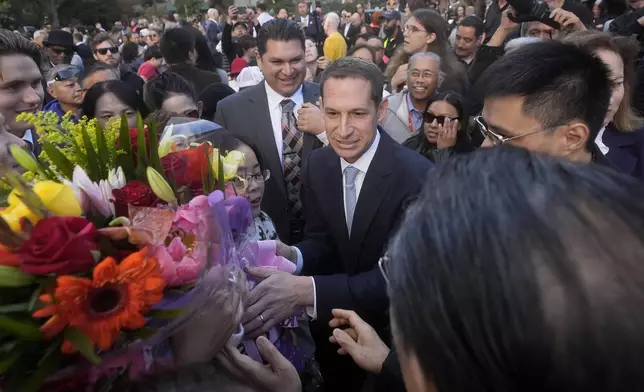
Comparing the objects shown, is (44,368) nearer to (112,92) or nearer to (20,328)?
(20,328)

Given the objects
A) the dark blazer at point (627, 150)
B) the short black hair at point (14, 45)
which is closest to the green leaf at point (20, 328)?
the short black hair at point (14, 45)

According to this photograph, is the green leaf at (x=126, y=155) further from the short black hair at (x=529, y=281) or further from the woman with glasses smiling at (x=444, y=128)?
the woman with glasses smiling at (x=444, y=128)

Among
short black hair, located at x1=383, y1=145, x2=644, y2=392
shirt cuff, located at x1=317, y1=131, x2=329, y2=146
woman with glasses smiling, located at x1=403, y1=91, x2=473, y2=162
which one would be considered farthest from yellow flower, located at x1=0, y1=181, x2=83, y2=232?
woman with glasses smiling, located at x1=403, y1=91, x2=473, y2=162

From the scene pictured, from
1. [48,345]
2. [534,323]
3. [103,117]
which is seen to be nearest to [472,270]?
[534,323]

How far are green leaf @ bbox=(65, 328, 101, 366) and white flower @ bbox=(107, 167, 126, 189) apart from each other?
355 mm

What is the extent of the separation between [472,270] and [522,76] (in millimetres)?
1469

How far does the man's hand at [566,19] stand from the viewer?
13.6 ft

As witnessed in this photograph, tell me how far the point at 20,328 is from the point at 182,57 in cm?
455

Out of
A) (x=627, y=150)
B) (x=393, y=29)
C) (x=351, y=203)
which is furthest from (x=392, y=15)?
(x=351, y=203)

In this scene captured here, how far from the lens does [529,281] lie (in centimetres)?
63

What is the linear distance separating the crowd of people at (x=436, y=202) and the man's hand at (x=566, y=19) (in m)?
0.01

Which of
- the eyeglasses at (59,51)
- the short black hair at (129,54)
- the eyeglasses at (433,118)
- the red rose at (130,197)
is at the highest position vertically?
the red rose at (130,197)

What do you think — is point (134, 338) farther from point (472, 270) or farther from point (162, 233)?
point (472, 270)

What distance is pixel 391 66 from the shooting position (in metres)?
5.76
